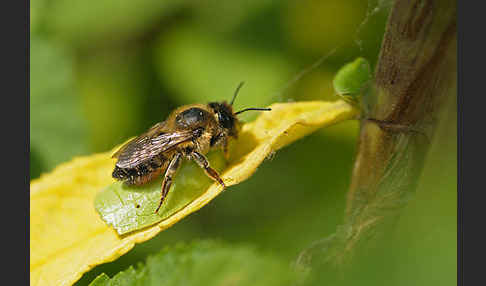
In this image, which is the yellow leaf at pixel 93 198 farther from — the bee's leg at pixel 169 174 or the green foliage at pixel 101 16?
the green foliage at pixel 101 16

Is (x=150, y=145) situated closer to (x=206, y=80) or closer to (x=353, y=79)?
(x=353, y=79)

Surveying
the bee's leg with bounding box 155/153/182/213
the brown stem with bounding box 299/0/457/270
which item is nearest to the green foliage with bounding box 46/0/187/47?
the bee's leg with bounding box 155/153/182/213

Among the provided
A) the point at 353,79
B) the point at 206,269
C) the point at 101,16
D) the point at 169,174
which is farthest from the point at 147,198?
the point at 101,16

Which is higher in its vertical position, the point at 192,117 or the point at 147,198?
the point at 192,117

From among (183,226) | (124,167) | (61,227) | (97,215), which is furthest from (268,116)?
(183,226)

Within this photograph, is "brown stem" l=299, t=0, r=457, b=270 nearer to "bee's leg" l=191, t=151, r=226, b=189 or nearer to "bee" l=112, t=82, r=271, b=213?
"bee's leg" l=191, t=151, r=226, b=189
